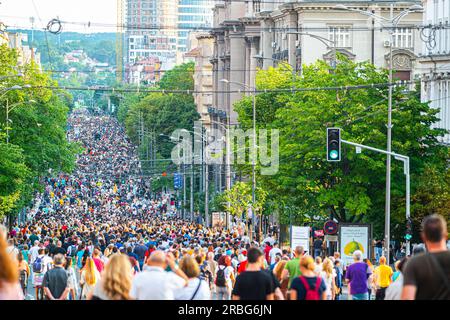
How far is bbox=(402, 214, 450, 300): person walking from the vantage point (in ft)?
39.8

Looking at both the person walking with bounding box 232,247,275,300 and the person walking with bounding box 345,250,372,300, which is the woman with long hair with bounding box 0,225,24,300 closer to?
the person walking with bounding box 232,247,275,300

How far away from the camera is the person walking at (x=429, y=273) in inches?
477

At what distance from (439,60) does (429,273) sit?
169 ft

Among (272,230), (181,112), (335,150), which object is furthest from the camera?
(181,112)

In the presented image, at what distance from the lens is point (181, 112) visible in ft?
489

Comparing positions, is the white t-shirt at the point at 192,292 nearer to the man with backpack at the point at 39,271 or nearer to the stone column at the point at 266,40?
the man with backpack at the point at 39,271

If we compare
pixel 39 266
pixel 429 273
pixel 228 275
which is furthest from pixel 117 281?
pixel 39 266

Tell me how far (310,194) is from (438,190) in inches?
328

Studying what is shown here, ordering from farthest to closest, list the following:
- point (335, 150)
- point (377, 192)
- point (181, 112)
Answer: point (181, 112) < point (377, 192) < point (335, 150)

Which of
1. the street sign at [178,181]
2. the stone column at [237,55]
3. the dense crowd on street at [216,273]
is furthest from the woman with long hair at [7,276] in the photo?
the stone column at [237,55]

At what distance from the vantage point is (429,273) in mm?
12117

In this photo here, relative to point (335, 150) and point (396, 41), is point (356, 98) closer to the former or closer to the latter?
point (335, 150)

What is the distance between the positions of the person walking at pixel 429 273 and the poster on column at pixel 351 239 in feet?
88.3

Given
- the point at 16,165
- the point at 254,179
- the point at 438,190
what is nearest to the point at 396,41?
the point at 254,179
